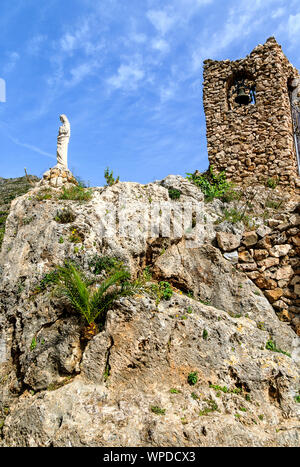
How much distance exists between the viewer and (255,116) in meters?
11.4

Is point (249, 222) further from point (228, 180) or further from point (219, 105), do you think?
point (219, 105)

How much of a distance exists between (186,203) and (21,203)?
4.46 m

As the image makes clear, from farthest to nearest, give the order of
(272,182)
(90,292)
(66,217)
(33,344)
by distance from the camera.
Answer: (272,182)
(66,217)
(90,292)
(33,344)

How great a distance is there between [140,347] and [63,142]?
7226mm

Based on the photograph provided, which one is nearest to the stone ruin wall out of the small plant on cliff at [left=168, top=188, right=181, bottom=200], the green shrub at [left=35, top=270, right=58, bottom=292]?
the small plant on cliff at [left=168, top=188, right=181, bottom=200]

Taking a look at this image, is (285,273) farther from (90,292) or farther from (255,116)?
(255,116)

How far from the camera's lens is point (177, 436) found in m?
4.54

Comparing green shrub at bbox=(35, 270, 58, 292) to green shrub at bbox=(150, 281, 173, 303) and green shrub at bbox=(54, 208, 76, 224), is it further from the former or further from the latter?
green shrub at bbox=(150, 281, 173, 303)

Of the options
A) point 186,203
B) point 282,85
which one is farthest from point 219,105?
point 186,203

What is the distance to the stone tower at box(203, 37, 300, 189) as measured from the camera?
11016 millimetres

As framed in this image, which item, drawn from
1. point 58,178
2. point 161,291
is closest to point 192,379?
point 161,291

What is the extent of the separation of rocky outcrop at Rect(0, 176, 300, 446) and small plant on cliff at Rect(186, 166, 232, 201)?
2.41 meters

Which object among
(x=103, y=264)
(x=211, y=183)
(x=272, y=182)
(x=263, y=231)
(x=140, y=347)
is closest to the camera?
(x=140, y=347)

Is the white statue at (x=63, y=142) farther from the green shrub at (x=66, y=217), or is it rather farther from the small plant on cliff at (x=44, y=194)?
the green shrub at (x=66, y=217)
